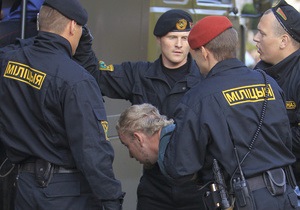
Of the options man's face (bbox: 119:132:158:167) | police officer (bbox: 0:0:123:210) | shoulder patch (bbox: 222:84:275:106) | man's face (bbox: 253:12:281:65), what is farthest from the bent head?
man's face (bbox: 253:12:281:65)

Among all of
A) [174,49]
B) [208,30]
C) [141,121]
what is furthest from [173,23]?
[208,30]

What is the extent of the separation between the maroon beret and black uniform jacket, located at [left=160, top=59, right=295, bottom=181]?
139 millimetres

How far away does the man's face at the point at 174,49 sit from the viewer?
417cm

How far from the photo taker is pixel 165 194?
157 inches

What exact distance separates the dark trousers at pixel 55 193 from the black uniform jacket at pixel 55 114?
91mm

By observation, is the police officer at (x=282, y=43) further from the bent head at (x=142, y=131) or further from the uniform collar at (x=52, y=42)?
the uniform collar at (x=52, y=42)

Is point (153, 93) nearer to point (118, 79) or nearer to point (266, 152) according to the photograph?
point (118, 79)

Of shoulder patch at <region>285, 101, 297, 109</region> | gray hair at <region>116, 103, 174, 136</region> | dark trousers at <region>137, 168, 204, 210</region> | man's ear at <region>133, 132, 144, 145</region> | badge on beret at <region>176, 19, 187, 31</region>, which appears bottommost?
dark trousers at <region>137, 168, 204, 210</region>

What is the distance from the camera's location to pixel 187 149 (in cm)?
313

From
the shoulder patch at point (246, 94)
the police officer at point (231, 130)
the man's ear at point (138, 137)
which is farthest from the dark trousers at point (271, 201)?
the man's ear at point (138, 137)

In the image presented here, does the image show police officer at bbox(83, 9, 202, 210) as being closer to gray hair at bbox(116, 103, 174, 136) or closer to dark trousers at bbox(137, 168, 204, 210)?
dark trousers at bbox(137, 168, 204, 210)

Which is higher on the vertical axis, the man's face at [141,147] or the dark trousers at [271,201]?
the man's face at [141,147]

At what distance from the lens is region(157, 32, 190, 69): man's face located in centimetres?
417

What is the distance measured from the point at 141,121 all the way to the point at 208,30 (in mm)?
677
